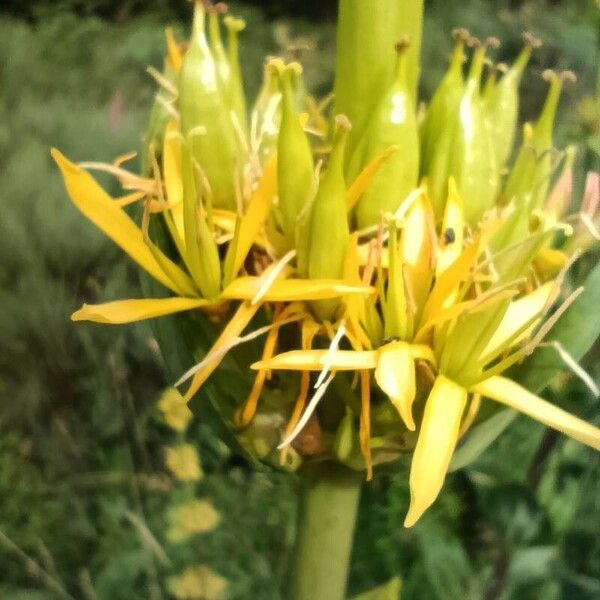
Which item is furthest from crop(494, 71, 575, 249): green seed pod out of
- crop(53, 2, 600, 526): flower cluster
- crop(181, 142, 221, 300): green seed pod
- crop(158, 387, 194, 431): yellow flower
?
crop(158, 387, 194, 431): yellow flower

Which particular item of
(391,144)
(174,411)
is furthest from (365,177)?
(174,411)

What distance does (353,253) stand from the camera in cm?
30

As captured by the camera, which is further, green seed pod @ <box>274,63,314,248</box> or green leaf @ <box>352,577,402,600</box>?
green leaf @ <box>352,577,402,600</box>

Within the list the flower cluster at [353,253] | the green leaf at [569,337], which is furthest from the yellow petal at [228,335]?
the green leaf at [569,337]

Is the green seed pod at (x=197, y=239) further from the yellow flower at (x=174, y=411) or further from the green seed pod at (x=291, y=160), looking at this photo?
the yellow flower at (x=174, y=411)

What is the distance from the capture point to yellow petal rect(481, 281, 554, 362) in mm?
308

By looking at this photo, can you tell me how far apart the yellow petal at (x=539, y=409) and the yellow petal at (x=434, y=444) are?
0.5 inches

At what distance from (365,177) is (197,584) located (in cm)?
37

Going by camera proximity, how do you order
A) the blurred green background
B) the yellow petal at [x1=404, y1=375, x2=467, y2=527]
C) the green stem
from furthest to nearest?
the blurred green background < the green stem < the yellow petal at [x1=404, y1=375, x2=467, y2=527]

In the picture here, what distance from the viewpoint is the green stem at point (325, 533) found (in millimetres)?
376

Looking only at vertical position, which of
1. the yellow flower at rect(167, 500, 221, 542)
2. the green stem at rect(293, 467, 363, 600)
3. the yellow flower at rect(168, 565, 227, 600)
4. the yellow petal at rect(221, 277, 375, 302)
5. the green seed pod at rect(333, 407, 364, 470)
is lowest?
the yellow flower at rect(168, 565, 227, 600)

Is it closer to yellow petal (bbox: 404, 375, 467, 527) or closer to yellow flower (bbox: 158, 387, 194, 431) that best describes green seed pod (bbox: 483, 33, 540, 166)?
yellow petal (bbox: 404, 375, 467, 527)

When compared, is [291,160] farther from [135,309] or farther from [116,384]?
[116,384]

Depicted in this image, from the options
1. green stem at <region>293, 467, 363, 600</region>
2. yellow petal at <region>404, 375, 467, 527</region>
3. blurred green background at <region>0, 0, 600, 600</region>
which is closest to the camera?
yellow petal at <region>404, 375, 467, 527</region>
